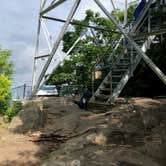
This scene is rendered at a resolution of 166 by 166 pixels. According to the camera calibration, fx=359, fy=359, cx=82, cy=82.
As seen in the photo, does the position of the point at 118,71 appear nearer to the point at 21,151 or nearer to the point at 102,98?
the point at 102,98

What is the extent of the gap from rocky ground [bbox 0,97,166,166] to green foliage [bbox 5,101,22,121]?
5673 millimetres

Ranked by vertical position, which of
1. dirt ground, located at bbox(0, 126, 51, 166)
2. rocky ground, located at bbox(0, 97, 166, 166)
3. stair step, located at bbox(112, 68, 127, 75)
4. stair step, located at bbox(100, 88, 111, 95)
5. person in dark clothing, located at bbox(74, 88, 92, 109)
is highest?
stair step, located at bbox(112, 68, 127, 75)

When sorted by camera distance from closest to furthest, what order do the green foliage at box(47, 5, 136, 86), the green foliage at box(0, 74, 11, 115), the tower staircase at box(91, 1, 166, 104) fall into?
the tower staircase at box(91, 1, 166, 104), the green foliage at box(0, 74, 11, 115), the green foliage at box(47, 5, 136, 86)

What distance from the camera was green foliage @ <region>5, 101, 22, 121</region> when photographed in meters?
17.0

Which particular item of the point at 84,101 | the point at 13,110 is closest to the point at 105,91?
the point at 84,101

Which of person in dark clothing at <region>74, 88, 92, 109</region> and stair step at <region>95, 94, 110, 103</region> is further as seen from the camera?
person in dark clothing at <region>74, 88, 92, 109</region>

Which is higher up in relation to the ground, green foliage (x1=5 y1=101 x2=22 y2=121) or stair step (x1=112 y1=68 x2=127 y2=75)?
stair step (x1=112 y1=68 x2=127 y2=75)

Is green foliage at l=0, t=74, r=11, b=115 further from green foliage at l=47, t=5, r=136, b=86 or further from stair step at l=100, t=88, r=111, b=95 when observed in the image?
stair step at l=100, t=88, r=111, b=95

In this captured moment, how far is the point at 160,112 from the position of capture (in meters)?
8.37

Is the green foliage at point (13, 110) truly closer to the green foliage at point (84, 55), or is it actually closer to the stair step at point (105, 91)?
the green foliage at point (84, 55)

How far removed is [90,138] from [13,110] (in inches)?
453

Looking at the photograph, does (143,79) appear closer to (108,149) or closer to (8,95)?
(108,149)

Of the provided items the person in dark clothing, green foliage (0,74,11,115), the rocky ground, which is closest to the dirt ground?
the rocky ground

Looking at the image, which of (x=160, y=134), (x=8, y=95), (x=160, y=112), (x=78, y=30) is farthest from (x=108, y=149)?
(x=78, y=30)
